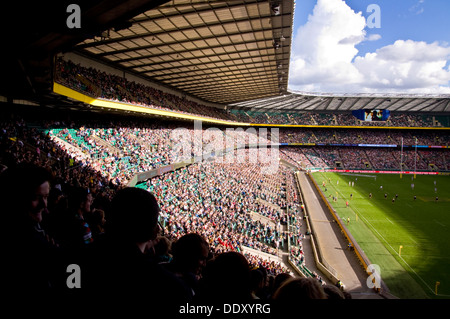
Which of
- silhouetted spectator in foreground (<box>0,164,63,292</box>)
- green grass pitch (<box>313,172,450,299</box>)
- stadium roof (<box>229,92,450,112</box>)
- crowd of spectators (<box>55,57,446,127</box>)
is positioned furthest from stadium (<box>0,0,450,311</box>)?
stadium roof (<box>229,92,450,112</box>)

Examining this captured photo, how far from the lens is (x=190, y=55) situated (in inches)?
925

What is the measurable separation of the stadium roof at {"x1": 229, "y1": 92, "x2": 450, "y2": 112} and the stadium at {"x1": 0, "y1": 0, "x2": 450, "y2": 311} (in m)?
9.68

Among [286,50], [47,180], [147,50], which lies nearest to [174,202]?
[147,50]

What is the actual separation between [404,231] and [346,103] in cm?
4617

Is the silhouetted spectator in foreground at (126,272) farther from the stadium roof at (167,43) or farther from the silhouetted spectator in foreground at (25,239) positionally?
the stadium roof at (167,43)

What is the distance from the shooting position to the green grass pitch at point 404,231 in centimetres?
1560

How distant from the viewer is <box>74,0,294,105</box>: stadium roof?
15.7m

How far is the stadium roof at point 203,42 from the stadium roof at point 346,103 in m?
23.1

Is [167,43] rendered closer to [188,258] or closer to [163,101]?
[163,101]

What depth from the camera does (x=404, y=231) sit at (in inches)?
900

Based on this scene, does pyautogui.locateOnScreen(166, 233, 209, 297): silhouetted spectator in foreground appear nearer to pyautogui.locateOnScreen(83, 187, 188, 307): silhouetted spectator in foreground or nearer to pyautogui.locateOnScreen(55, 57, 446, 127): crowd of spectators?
pyautogui.locateOnScreen(83, 187, 188, 307): silhouetted spectator in foreground

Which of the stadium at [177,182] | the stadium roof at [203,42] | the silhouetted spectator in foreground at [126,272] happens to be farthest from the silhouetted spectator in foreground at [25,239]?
the stadium roof at [203,42]

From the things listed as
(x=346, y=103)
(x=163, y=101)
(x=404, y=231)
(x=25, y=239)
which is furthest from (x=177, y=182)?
(x=346, y=103)
